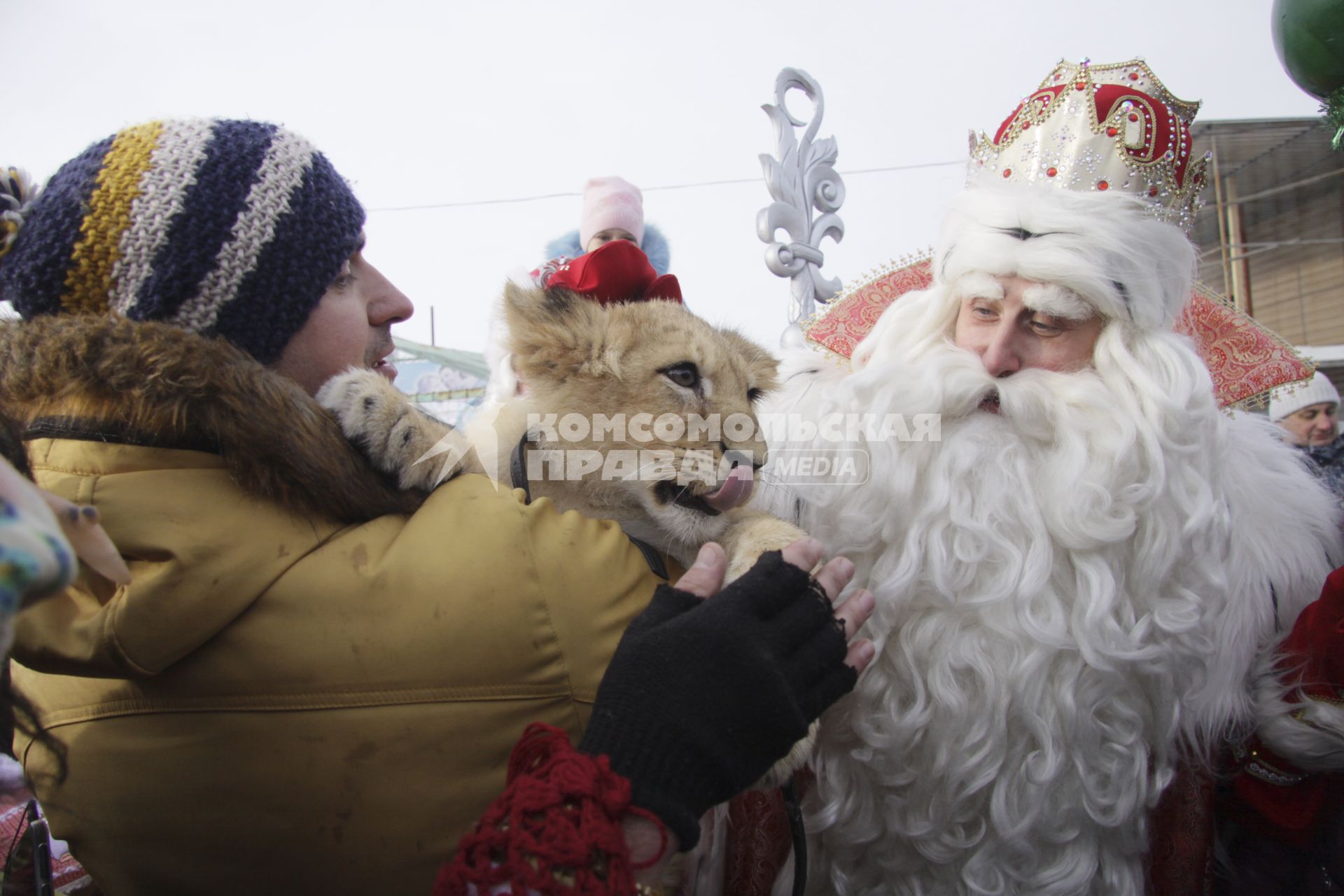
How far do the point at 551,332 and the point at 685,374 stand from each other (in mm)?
253

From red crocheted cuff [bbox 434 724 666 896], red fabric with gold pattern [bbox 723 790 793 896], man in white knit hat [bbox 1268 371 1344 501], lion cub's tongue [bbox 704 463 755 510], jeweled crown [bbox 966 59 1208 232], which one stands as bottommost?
man in white knit hat [bbox 1268 371 1344 501]

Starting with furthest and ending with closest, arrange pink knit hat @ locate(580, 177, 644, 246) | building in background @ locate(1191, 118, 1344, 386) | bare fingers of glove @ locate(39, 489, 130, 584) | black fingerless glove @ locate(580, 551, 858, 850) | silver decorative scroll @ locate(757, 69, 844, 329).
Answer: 1. building in background @ locate(1191, 118, 1344, 386)
2. silver decorative scroll @ locate(757, 69, 844, 329)
3. pink knit hat @ locate(580, 177, 644, 246)
4. black fingerless glove @ locate(580, 551, 858, 850)
5. bare fingers of glove @ locate(39, 489, 130, 584)

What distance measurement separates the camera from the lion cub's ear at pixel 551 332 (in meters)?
1.33

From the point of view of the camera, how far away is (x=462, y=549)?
1.04 metres

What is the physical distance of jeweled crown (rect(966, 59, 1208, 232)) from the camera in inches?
71.6

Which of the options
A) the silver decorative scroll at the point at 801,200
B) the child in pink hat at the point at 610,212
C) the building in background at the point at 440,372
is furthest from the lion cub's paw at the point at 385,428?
the building in background at the point at 440,372

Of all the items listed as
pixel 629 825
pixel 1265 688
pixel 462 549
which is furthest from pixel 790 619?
pixel 1265 688

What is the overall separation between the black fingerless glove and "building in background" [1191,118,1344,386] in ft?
30.9

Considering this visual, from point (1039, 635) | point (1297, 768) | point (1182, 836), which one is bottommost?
point (1182, 836)

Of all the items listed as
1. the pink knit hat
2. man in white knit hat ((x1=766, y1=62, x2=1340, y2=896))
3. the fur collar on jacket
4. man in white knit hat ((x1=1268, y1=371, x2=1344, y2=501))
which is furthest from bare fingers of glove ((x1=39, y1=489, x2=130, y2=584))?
man in white knit hat ((x1=1268, y1=371, x2=1344, y2=501))

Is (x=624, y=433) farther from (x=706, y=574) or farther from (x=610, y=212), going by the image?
(x=610, y=212)

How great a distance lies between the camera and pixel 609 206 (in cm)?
306

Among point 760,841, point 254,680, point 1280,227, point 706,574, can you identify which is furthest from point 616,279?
point 1280,227

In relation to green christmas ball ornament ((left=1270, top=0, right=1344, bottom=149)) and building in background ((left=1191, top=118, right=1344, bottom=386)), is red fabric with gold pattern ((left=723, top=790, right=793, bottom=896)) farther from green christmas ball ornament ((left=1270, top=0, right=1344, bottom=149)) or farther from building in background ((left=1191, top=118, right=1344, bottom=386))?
building in background ((left=1191, top=118, right=1344, bottom=386))
